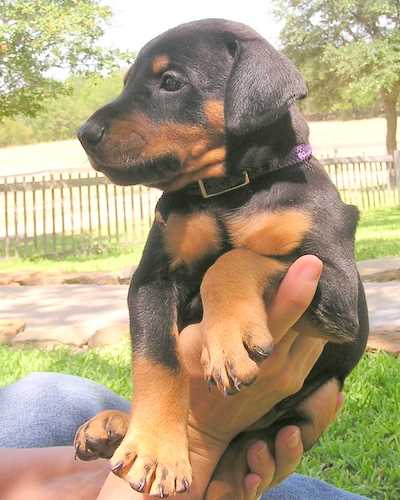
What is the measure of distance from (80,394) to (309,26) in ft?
82.6

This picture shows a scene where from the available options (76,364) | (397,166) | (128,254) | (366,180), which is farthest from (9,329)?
(397,166)

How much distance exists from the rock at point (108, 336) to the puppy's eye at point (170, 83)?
3.39m

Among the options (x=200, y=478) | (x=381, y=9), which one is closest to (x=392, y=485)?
(x=200, y=478)

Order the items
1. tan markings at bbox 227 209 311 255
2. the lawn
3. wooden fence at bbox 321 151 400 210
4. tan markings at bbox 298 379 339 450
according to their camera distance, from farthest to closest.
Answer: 1. wooden fence at bbox 321 151 400 210
2. the lawn
3. tan markings at bbox 298 379 339 450
4. tan markings at bbox 227 209 311 255

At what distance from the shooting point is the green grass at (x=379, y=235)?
29.3 ft

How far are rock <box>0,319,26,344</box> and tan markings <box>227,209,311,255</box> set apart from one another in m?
4.06

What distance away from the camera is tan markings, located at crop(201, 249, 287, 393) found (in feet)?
5.05

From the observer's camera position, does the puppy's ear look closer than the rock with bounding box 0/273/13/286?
Yes

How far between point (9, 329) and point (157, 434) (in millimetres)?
4175

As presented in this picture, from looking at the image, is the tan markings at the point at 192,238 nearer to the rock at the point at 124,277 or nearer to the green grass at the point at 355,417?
the green grass at the point at 355,417

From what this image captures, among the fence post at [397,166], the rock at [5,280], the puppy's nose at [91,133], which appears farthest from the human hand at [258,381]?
the fence post at [397,166]

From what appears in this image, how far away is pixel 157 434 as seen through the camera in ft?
5.67

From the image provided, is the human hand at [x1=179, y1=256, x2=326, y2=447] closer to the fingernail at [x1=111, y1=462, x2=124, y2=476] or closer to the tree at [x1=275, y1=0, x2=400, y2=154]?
the fingernail at [x1=111, y1=462, x2=124, y2=476]

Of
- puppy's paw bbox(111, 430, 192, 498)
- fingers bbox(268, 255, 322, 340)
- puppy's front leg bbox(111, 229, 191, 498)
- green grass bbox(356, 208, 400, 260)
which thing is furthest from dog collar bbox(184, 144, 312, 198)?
green grass bbox(356, 208, 400, 260)
